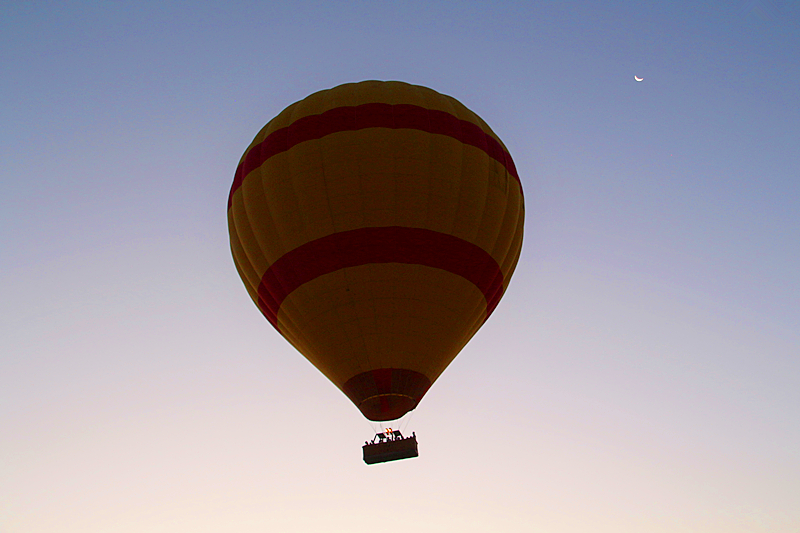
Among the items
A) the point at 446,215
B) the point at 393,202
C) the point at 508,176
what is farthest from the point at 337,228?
the point at 508,176

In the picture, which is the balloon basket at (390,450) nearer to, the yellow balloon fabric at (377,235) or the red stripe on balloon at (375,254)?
the yellow balloon fabric at (377,235)

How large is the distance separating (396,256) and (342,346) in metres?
1.66

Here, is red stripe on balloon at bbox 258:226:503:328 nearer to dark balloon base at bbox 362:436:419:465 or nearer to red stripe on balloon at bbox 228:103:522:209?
red stripe on balloon at bbox 228:103:522:209

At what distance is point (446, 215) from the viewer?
1241cm

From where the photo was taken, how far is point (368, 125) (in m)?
12.7

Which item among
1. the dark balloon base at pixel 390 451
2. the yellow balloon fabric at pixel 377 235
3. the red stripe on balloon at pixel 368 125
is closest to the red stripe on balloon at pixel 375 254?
the yellow balloon fabric at pixel 377 235

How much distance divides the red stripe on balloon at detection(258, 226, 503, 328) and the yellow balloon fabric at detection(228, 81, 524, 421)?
2 cm

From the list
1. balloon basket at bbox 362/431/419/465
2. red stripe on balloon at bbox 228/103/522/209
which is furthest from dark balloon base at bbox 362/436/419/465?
red stripe on balloon at bbox 228/103/522/209

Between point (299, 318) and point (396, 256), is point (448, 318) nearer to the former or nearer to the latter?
point (396, 256)

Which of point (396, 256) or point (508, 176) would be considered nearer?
point (396, 256)

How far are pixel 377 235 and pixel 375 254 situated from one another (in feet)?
1.00

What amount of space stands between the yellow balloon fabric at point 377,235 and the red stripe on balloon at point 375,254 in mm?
18

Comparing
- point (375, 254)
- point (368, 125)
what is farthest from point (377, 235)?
point (368, 125)

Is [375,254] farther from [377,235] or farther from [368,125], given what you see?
[368,125]
